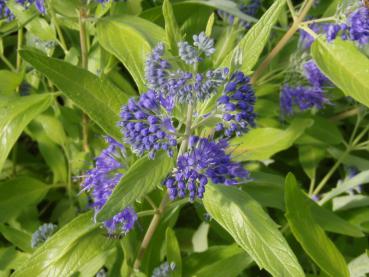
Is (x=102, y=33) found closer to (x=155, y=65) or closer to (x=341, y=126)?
(x=155, y=65)

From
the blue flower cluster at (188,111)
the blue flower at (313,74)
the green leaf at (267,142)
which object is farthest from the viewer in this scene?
the blue flower at (313,74)

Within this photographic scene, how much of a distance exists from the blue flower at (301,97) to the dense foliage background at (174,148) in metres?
0.01

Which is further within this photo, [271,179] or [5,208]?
[5,208]

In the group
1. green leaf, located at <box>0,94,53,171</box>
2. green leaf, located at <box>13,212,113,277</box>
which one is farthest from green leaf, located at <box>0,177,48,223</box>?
green leaf, located at <box>13,212,113,277</box>

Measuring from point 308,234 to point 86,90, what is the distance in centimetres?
113

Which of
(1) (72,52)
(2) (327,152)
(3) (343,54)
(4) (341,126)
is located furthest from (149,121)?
(4) (341,126)

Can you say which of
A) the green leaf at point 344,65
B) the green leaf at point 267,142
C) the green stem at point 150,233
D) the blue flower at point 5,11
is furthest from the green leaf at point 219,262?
the blue flower at point 5,11

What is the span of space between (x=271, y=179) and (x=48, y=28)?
61.0 inches

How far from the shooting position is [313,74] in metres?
3.10

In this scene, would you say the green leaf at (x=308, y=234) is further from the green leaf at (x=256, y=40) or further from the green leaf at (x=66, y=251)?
the green leaf at (x=66, y=251)

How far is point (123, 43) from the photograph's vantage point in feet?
8.13

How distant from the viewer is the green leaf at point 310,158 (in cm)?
355

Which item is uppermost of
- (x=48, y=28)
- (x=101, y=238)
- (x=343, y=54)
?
(x=48, y=28)

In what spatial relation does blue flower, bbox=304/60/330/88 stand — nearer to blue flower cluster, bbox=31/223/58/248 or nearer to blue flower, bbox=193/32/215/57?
blue flower, bbox=193/32/215/57
